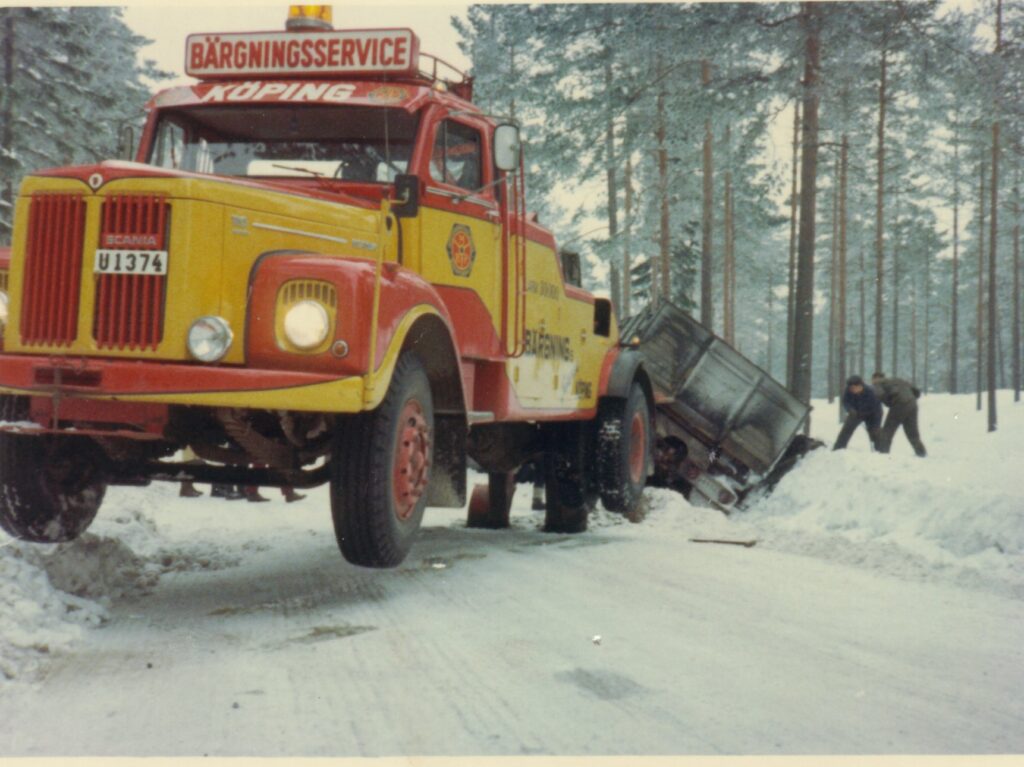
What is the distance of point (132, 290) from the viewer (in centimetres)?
453

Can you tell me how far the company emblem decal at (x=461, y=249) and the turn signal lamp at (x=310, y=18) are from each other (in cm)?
144

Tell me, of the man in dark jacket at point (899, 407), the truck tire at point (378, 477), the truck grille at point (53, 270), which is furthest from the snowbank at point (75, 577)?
the man in dark jacket at point (899, 407)

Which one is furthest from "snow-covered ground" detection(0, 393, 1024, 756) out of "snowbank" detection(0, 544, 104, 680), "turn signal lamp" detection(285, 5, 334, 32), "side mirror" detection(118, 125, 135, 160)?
"turn signal lamp" detection(285, 5, 334, 32)

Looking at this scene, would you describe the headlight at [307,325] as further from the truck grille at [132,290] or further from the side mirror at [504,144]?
the side mirror at [504,144]

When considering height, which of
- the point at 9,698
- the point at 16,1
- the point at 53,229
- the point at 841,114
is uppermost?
the point at 841,114

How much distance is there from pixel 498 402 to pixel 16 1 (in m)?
3.47

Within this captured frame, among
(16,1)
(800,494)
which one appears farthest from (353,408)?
(800,494)

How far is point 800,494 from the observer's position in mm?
11438

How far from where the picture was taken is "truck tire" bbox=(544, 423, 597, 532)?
8.70 metres

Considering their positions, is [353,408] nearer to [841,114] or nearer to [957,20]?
[957,20]

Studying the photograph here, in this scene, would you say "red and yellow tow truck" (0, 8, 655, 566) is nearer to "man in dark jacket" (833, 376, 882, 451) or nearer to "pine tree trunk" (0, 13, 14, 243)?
"man in dark jacket" (833, 376, 882, 451)

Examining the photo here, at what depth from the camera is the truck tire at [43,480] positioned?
531cm

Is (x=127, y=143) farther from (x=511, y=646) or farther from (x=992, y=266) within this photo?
(x=992, y=266)

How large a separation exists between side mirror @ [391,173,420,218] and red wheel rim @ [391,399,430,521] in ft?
3.56
